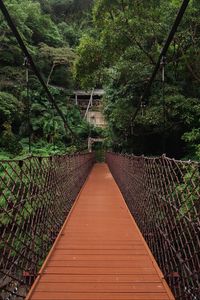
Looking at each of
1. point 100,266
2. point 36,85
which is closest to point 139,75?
point 100,266

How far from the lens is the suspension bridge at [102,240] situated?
4.85ft

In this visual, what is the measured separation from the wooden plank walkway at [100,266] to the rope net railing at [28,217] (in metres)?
0.08

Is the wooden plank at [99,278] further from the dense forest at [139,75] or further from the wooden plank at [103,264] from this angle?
the dense forest at [139,75]

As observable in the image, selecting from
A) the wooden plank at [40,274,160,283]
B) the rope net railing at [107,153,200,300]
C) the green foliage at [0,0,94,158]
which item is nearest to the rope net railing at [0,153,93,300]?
the wooden plank at [40,274,160,283]

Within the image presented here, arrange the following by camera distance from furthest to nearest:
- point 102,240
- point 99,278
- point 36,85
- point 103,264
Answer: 1. point 36,85
2. point 102,240
3. point 103,264
4. point 99,278

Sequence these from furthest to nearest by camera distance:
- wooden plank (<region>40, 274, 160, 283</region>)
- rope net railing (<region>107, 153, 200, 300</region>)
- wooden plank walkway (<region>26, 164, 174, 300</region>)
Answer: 1. wooden plank (<region>40, 274, 160, 283</region>)
2. wooden plank walkway (<region>26, 164, 174, 300</region>)
3. rope net railing (<region>107, 153, 200, 300</region>)

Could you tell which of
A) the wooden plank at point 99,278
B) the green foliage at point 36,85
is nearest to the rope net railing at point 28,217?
the wooden plank at point 99,278

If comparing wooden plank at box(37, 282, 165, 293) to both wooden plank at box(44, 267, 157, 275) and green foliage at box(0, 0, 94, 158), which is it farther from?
green foliage at box(0, 0, 94, 158)

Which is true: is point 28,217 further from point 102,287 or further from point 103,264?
point 102,287

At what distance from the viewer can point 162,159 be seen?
6.75ft

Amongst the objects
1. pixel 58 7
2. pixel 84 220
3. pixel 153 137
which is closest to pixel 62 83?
pixel 58 7

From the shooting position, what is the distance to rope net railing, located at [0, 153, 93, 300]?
1522 millimetres

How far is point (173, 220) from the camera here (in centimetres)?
177

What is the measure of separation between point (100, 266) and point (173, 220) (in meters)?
0.46
